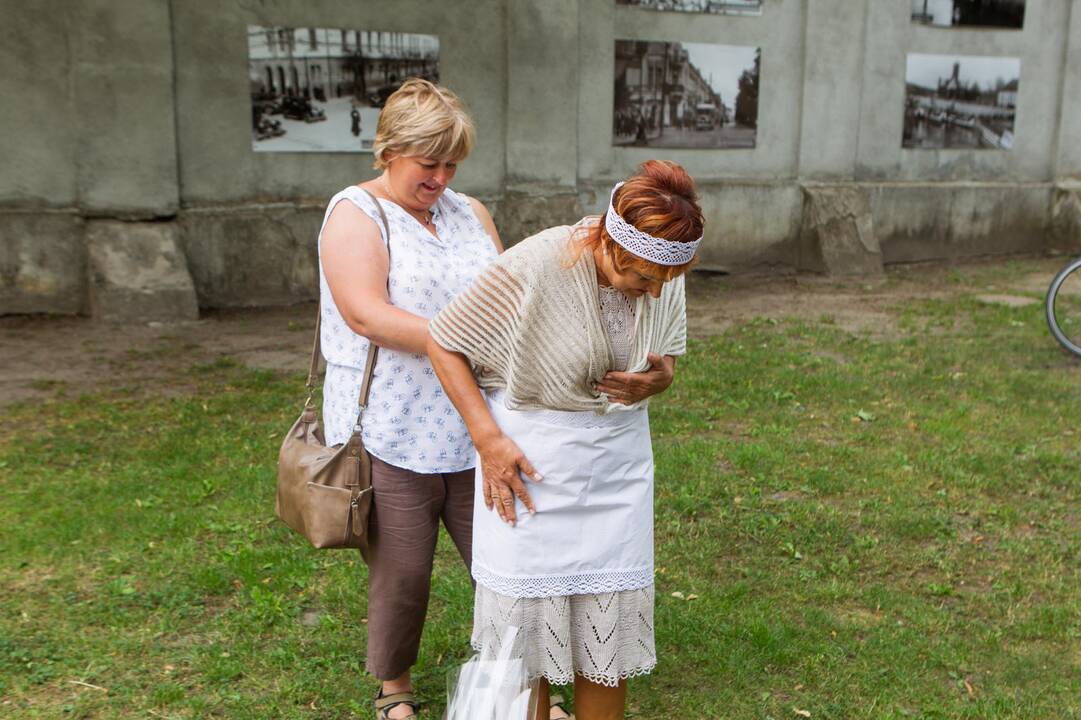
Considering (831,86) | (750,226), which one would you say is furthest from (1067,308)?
(831,86)

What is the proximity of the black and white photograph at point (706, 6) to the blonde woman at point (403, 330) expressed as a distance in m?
8.53

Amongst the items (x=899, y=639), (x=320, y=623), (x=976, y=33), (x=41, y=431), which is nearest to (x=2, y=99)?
(x=41, y=431)

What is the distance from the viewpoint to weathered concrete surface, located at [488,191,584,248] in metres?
10.4

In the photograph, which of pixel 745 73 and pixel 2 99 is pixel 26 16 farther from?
pixel 745 73

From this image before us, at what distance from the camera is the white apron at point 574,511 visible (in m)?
2.67

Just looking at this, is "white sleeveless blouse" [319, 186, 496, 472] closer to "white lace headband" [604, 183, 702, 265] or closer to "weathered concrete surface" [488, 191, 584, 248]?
→ "white lace headband" [604, 183, 702, 265]

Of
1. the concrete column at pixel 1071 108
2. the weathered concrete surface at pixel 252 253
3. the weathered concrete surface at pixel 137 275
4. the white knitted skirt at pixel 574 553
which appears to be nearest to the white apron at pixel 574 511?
the white knitted skirt at pixel 574 553

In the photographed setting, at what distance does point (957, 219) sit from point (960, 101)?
1374 millimetres

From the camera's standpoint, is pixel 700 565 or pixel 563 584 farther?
pixel 700 565

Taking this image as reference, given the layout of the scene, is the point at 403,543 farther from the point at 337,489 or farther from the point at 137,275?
the point at 137,275

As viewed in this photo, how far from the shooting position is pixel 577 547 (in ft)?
8.93

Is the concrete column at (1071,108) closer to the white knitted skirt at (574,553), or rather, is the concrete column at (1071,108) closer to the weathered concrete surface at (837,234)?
the weathered concrete surface at (837,234)

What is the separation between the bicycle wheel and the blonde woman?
608 centimetres

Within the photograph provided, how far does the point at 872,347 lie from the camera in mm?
8414
